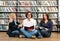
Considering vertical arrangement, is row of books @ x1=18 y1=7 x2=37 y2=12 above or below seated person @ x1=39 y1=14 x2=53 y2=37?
above

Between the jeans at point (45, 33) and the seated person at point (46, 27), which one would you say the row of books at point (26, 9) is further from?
the jeans at point (45, 33)

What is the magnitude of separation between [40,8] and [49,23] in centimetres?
141

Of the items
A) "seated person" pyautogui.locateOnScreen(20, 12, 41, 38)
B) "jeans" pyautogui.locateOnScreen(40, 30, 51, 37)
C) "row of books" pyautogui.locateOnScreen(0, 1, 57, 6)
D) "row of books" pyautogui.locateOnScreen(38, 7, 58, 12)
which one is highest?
"row of books" pyautogui.locateOnScreen(0, 1, 57, 6)

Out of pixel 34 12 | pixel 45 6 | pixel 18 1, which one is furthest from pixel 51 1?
pixel 18 1

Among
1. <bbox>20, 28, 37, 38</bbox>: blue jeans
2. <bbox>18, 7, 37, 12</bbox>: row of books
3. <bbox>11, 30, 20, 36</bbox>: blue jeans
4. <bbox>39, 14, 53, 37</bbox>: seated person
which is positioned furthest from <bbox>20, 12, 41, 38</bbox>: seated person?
<bbox>18, 7, 37, 12</bbox>: row of books

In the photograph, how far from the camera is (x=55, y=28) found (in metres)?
7.22

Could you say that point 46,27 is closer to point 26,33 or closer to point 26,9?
point 26,33

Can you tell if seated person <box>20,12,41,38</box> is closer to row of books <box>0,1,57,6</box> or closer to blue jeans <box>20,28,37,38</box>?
blue jeans <box>20,28,37,38</box>

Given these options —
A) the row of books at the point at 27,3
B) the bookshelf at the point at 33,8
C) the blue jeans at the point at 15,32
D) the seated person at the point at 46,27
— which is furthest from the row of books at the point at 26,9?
the blue jeans at the point at 15,32

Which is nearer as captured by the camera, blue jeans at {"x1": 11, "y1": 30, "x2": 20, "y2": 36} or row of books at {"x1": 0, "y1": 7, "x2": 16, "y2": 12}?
blue jeans at {"x1": 11, "y1": 30, "x2": 20, "y2": 36}

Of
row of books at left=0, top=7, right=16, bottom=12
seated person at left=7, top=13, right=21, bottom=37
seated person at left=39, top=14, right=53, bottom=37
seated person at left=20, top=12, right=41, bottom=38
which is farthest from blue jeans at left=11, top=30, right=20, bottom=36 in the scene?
row of books at left=0, top=7, right=16, bottom=12

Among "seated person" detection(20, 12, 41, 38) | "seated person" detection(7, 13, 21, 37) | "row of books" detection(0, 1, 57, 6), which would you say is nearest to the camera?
"seated person" detection(20, 12, 41, 38)

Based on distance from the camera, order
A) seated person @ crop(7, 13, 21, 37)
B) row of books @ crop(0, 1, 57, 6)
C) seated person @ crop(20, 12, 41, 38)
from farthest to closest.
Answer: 1. row of books @ crop(0, 1, 57, 6)
2. seated person @ crop(7, 13, 21, 37)
3. seated person @ crop(20, 12, 41, 38)

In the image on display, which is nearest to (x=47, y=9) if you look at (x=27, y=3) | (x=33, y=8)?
(x=33, y=8)
